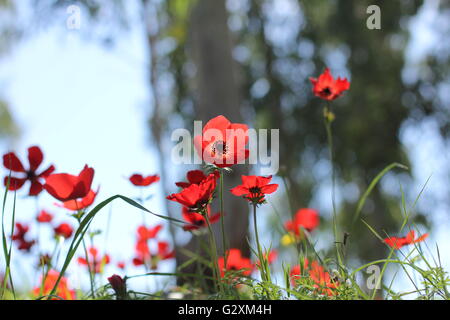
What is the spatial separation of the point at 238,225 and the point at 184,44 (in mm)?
5141

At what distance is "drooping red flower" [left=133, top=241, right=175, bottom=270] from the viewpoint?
5.21 ft

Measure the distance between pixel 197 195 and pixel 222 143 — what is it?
13 centimetres

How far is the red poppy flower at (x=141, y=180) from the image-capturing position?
1.15 m

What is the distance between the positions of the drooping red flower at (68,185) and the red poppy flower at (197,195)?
7.3 inches

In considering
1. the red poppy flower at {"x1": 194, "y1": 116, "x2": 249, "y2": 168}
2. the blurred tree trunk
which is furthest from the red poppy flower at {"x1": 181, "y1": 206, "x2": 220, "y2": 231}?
the blurred tree trunk

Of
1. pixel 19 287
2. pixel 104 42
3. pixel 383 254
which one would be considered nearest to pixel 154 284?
pixel 19 287

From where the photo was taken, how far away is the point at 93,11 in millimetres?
5566

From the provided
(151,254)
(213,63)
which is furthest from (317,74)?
(151,254)

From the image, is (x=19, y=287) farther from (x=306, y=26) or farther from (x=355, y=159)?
(x=306, y=26)

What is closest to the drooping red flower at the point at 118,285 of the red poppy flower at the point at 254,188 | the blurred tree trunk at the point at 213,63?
the red poppy flower at the point at 254,188

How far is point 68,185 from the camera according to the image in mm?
899

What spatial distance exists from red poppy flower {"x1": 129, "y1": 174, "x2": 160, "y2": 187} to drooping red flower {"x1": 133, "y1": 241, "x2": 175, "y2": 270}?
0.44m

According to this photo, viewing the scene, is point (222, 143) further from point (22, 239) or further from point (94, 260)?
point (22, 239)

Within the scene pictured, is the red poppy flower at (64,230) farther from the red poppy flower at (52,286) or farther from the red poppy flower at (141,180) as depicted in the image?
the red poppy flower at (141,180)
